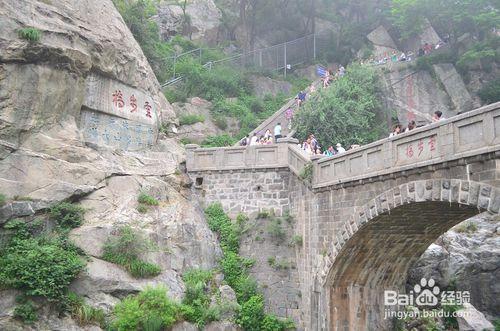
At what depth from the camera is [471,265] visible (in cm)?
1659

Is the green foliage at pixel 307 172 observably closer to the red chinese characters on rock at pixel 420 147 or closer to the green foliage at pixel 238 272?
the green foliage at pixel 238 272

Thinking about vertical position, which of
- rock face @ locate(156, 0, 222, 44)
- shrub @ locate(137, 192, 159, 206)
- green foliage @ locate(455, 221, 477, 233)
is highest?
rock face @ locate(156, 0, 222, 44)

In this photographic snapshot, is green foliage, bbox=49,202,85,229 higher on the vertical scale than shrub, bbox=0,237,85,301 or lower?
higher

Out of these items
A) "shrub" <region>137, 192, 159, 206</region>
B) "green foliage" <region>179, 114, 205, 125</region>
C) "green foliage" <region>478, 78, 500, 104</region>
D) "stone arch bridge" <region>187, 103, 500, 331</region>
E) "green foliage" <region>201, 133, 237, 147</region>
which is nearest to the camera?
"stone arch bridge" <region>187, 103, 500, 331</region>

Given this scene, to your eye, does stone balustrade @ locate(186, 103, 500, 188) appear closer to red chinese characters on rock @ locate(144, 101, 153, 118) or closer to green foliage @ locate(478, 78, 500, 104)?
red chinese characters on rock @ locate(144, 101, 153, 118)

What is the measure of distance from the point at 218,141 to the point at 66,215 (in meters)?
9.66

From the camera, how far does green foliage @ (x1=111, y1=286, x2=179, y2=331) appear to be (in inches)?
438

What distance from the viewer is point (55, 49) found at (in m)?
13.5

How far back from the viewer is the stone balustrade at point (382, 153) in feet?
28.8

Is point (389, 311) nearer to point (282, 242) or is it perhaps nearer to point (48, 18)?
point (282, 242)

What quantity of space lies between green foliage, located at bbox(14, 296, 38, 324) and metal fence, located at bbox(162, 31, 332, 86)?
18.5 m

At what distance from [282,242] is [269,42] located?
2192 centimetres

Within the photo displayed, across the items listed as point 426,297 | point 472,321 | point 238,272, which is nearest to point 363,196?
point 238,272

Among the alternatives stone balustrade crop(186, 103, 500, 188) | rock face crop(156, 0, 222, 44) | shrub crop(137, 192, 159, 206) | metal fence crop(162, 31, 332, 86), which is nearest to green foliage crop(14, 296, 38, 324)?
shrub crop(137, 192, 159, 206)
